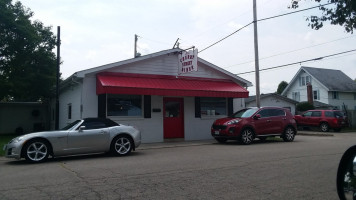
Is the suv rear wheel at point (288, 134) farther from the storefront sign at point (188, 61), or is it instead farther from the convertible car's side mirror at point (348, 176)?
the convertible car's side mirror at point (348, 176)

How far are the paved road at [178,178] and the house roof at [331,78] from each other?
3706 cm

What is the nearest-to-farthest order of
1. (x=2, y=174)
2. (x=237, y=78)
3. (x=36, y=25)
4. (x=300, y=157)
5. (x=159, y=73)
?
(x=2, y=174), (x=300, y=157), (x=159, y=73), (x=237, y=78), (x=36, y=25)

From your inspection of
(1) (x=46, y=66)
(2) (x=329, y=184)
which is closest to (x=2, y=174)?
(2) (x=329, y=184)

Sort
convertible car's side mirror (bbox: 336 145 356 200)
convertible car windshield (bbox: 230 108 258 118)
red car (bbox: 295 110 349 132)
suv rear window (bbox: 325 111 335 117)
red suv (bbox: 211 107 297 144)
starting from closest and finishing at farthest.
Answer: convertible car's side mirror (bbox: 336 145 356 200) < red suv (bbox: 211 107 297 144) < convertible car windshield (bbox: 230 108 258 118) < red car (bbox: 295 110 349 132) < suv rear window (bbox: 325 111 335 117)

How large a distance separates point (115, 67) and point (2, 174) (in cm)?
825

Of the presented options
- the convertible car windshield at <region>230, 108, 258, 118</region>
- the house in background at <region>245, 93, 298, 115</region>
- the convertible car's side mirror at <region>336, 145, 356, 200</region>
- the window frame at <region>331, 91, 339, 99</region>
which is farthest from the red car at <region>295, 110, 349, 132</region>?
the convertible car's side mirror at <region>336, 145, 356, 200</region>

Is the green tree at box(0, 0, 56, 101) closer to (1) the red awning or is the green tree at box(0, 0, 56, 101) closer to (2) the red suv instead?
(1) the red awning

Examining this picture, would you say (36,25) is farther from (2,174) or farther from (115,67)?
(2,174)

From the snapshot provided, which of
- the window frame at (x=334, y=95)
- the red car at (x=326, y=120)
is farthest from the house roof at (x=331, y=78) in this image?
the red car at (x=326, y=120)

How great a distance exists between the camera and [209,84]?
56.5 ft

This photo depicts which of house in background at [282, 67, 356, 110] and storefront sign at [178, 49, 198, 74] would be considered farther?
house in background at [282, 67, 356, 110]

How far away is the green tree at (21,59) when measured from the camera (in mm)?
24594

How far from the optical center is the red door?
16625mm

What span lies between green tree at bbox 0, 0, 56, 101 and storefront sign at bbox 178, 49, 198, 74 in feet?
41.0
